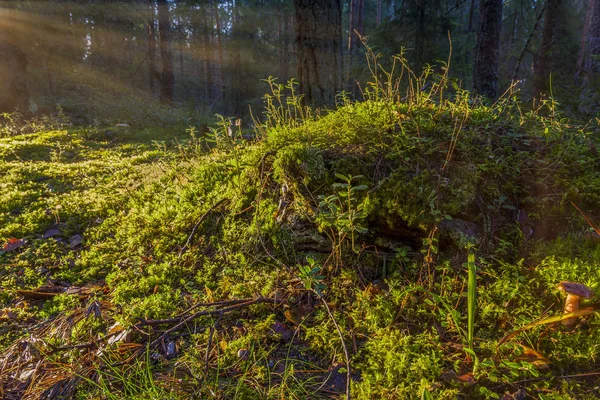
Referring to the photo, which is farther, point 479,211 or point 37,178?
point 37,178

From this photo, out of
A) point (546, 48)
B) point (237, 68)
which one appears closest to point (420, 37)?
point (546, 48)

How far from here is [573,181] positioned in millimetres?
2039

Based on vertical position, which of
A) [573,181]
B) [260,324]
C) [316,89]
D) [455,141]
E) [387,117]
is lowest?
[260,324]

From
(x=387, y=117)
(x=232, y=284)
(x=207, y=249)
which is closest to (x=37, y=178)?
(x=207, y=249)

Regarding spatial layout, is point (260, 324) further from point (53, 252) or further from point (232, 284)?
point (53, 252)

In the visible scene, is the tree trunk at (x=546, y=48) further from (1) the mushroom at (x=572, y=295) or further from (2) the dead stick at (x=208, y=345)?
(2) the dead stick at (x=208, y=345)

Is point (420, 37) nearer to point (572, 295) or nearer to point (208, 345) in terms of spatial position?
point (572, 295)

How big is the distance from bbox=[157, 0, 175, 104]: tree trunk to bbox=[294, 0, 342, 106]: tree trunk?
1361 cm

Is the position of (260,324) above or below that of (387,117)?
below

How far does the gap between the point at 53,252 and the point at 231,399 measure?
231 cm

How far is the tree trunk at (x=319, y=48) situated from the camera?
442cm

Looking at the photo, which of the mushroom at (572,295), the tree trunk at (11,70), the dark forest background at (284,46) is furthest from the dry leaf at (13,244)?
the tree trunk at (11,70)

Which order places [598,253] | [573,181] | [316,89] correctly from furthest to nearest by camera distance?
[316,89] < [573,181] < [598,253]

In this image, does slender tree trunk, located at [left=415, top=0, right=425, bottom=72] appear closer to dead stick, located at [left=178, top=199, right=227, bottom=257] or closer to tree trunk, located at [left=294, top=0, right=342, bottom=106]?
tree trunk, located at [left=294, top=0, right=342, bottom=106]
